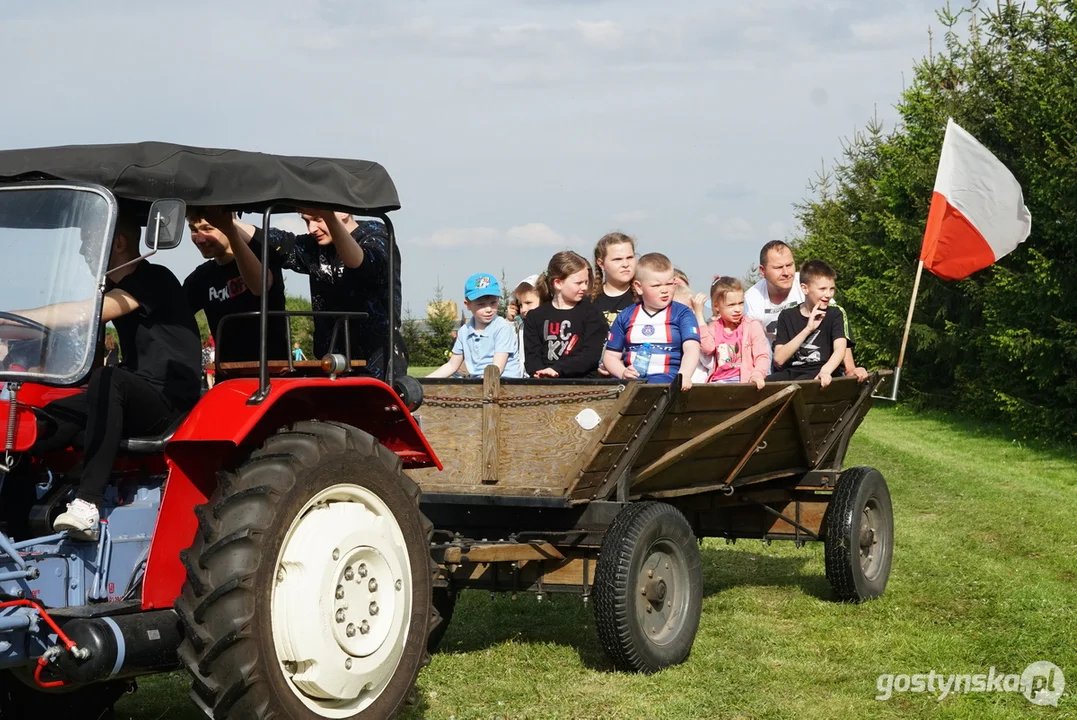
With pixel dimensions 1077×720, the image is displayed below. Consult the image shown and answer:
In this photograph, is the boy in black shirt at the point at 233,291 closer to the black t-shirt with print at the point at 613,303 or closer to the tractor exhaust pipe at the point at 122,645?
the tractor exhaust pipe at the point at 122,645

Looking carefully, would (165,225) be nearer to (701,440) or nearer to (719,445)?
(701,440)

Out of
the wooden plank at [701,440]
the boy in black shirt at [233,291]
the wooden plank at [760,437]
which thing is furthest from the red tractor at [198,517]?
the wooden plank at [760,437]

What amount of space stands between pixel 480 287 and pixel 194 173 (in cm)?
373

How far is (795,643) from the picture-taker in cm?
642

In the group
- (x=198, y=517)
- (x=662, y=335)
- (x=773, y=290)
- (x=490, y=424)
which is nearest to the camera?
(x=198, y=517)

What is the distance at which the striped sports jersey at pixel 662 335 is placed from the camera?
6.55 m

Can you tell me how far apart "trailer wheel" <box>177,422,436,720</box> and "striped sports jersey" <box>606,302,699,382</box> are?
238 cm

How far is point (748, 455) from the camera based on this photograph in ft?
22.0

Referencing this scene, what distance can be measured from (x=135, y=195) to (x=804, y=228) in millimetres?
32883

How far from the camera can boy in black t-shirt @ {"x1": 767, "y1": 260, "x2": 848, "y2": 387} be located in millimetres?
7730

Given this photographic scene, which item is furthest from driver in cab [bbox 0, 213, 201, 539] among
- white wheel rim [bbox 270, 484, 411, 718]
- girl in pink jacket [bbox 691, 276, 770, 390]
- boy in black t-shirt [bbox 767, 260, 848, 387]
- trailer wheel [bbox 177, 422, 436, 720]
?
boy in black t-shirt [bbox 767, 260, 848, 387]

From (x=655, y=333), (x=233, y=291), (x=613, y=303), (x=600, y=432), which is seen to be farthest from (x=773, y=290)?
(x=233, y=291)

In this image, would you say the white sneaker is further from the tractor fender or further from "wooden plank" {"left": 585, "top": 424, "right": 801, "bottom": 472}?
"wooden plank" {"left": 585, "top": 424, "right": 801, "bottom": 472}

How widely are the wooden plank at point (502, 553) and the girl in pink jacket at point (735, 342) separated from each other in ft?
Answer: 6.34
